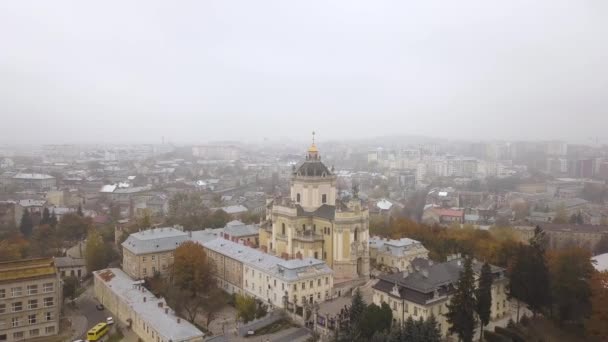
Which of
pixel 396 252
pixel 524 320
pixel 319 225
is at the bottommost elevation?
pixel 524 320

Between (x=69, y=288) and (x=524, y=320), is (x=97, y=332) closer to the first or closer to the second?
(x=69, y=288)

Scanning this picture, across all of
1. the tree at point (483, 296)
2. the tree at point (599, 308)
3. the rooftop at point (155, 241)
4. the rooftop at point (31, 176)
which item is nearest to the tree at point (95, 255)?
the rooftop at point (155, 241)

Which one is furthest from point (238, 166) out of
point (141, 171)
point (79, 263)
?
point (79, 263)

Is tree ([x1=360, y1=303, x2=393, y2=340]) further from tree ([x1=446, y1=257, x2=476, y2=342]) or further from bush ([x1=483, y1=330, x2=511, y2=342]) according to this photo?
bush ([x1=483, y1=330, x2=511, y2=342])

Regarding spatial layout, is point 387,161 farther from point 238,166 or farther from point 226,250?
point 226,250

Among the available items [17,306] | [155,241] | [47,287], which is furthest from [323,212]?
[17,306]

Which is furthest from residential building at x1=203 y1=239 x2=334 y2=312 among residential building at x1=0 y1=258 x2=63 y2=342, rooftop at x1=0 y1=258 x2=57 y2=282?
rooftop at x1=0 y1=258 x2=57 y2=282
